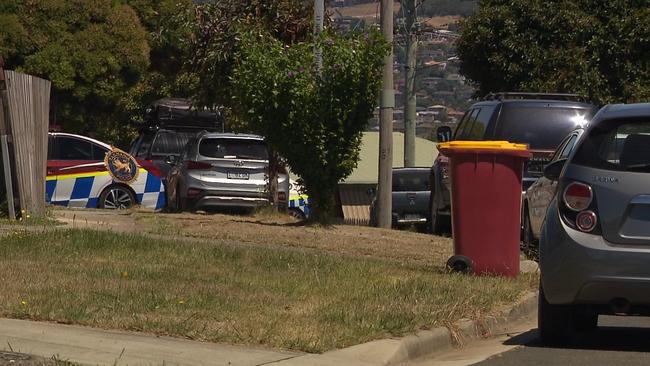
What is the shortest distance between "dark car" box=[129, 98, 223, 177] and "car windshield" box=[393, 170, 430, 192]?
388 cm

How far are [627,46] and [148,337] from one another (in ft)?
70.0

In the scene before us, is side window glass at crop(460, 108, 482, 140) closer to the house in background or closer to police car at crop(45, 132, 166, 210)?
police car at crop(45, 132, 166, 210)

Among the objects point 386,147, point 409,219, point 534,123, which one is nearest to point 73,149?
point 386,147

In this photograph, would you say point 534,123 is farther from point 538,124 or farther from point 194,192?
point 194,192

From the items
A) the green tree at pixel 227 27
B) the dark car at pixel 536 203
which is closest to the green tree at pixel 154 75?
the green tree at pixel 227 27

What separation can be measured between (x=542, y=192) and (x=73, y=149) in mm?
9541

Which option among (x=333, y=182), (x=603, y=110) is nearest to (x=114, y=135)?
(x=333, y=182)

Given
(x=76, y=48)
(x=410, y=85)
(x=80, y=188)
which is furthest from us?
(x=76, y=48)

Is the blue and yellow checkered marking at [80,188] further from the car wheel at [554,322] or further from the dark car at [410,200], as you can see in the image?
the car wheel at [554,322]

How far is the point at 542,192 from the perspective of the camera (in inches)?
564

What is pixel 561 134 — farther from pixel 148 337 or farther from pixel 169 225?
pixel 148 337

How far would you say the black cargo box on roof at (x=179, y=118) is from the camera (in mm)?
27328

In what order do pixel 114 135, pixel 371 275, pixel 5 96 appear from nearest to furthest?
1. pixel 371 275
2. pixel 5 96
3. pixel 114 135

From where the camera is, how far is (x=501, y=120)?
1630 centimetres
